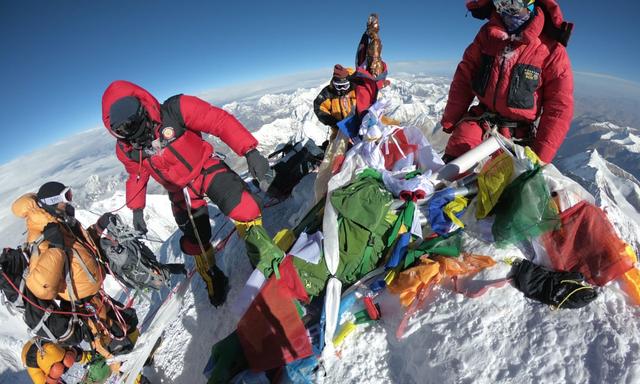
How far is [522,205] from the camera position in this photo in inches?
98.1

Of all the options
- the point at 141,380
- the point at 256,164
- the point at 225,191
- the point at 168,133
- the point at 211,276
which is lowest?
the point at 141,380

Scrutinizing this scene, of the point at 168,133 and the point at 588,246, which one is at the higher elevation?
the point at 168,133

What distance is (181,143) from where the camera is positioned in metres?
3.41

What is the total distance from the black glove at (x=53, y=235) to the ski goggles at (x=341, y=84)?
A: 4720 mm

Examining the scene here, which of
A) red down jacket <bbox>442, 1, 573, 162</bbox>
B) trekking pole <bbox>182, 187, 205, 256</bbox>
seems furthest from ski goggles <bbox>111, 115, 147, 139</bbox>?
red down jacket <bbox>442, 1, 573, 162</bbox>

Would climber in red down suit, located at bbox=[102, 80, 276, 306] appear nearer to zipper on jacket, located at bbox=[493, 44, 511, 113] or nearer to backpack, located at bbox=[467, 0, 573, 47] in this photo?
zipper on jacket, located at bbox=[493, 44, 511, 113]

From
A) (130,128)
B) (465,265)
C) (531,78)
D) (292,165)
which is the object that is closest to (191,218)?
(130,128)

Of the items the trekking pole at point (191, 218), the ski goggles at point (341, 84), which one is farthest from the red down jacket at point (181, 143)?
the ski goggles at point (341, 84)

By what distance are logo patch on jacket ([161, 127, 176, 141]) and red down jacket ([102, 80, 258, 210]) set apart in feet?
0.06

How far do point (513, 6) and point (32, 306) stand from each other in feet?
19.3

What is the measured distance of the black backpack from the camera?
2.08 metres

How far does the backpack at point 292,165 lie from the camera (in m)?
6.25

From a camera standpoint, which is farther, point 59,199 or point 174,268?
point 174,268

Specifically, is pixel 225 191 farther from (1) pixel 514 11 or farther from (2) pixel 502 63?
(1) pixel 514 11
